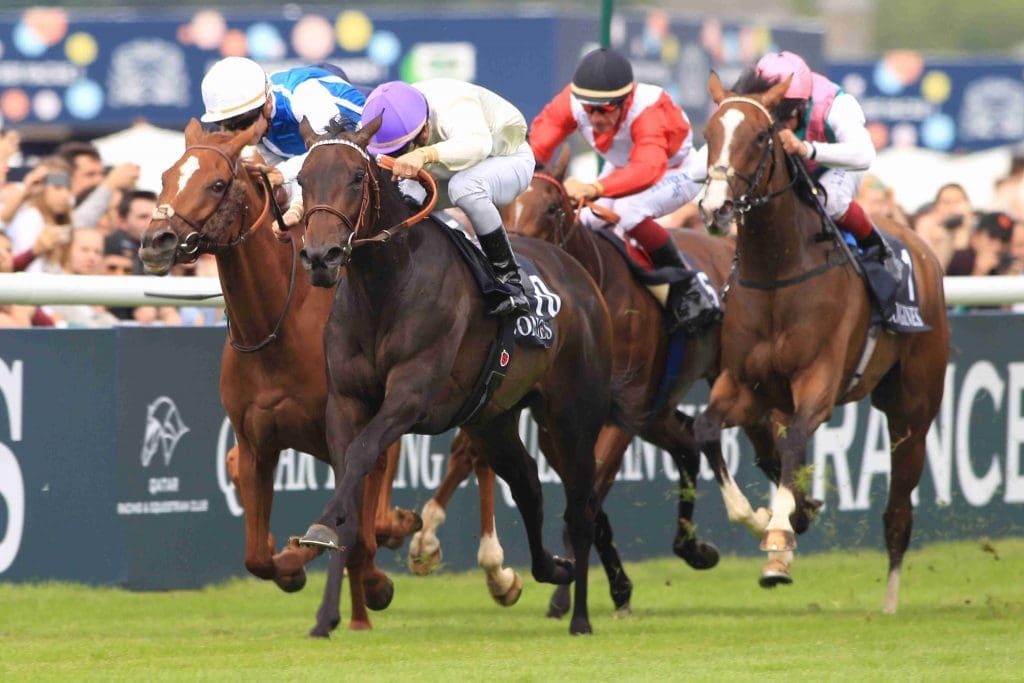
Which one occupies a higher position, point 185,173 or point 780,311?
point 185,173

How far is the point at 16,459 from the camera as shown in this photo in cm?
888

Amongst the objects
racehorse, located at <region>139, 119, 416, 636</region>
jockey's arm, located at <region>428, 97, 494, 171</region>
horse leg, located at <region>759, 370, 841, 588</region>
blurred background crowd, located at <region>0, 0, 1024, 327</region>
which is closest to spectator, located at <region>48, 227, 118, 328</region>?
blurred background crowd, located at <region>0, 0, 1024, 327</region>

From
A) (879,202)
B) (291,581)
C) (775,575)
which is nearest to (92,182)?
(291,581)

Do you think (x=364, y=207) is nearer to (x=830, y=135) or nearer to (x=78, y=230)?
(x=830, y=135)

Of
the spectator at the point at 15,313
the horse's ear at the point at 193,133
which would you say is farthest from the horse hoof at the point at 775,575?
the spectator at the point at 15,313

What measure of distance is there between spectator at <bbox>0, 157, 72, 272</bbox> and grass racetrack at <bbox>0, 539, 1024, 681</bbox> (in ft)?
6.18

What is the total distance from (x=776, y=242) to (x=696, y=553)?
5.09 ft

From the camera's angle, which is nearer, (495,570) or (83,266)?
(495,570)

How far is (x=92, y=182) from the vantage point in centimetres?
1155

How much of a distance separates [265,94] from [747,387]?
256 cm

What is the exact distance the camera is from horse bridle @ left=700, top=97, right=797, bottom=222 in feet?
27.1

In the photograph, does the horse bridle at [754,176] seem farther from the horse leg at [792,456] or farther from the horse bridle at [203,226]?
the horse bridle at [203,226]

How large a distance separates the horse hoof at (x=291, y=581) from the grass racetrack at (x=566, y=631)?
182mm

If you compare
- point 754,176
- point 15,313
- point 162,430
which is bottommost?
point 162,430
